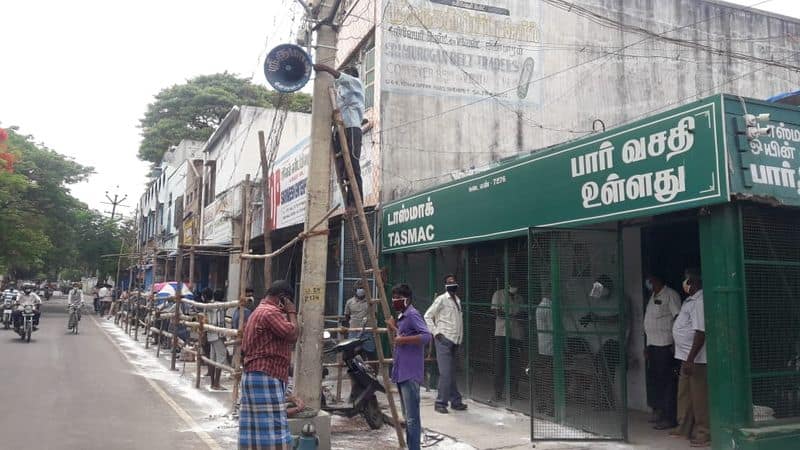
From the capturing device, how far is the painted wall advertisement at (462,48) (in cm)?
1312

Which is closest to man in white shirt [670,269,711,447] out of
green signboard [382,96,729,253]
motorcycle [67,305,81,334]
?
green signboard [382,96,729,253]

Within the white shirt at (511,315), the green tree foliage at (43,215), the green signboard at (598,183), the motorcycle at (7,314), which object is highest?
the green tree foliage at (43,215)

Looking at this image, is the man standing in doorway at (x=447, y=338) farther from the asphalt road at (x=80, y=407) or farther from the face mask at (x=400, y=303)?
the asphalt road at (x=80, y=407)

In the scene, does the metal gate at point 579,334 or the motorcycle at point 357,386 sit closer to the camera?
the metal gate at point 579,334

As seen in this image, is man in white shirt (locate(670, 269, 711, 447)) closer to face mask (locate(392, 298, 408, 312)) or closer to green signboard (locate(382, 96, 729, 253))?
green signboard (locate(382, 96, 729, 253))

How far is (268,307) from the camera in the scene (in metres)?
5.39

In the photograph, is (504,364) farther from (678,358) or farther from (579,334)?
(678,358)

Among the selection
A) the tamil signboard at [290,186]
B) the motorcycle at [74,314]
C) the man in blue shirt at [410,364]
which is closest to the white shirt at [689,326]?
the man in blue shirt at [410,364]

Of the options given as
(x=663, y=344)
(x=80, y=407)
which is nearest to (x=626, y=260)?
(x=663, y=344)

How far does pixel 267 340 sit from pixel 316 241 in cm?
174

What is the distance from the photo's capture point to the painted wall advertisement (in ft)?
43.0

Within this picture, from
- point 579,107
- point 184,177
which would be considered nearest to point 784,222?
point 579,107

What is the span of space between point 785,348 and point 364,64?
33.4 feet

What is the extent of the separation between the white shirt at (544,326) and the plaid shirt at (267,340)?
398 centimetres
